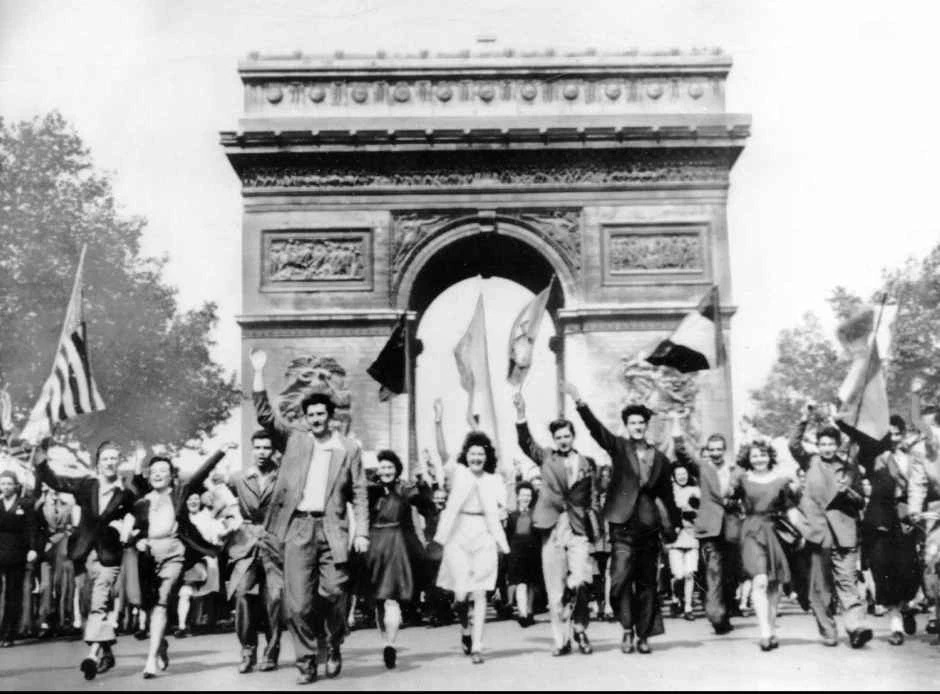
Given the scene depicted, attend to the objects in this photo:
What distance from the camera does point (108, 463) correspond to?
10758mm

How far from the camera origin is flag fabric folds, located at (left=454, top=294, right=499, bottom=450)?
594 inches

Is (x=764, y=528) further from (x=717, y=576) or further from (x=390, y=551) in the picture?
(x=390, y=551)

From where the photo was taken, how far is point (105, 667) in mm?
10414

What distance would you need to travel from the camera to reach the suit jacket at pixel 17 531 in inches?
516

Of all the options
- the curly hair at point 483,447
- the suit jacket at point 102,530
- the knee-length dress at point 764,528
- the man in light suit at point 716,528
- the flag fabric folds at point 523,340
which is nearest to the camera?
the suit jacket at point 102,530

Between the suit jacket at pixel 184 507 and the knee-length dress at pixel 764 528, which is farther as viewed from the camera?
the knee-length dress at pixel 764 528

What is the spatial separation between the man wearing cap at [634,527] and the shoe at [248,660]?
2906 mm

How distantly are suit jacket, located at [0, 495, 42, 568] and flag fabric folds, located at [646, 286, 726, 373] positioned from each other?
6603mm

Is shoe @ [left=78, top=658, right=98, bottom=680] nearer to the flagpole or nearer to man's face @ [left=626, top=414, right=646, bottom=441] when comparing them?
man's face @ [left=626, top=414, right=646, bottom=441]

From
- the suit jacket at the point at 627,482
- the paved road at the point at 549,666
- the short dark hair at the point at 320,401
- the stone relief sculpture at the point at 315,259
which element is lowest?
the paved road at the point at 549,666

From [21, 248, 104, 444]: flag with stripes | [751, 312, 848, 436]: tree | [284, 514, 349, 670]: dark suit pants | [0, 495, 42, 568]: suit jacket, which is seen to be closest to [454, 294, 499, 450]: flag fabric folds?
[21, 248, 104, 444]: flag with stripes

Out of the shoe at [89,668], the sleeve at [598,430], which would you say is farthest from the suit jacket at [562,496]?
the shoe at [89,668]

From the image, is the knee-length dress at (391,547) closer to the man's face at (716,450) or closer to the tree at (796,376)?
the man's face at (716,450)

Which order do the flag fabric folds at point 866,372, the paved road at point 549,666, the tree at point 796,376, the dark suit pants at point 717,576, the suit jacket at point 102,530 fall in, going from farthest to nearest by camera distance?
the tree at point 796,376 < the dark suit pants at point 717,576 < the flag fabric folds at point 866,372 < the suit jacket at point 102,530 < the paved road at point 549,666
